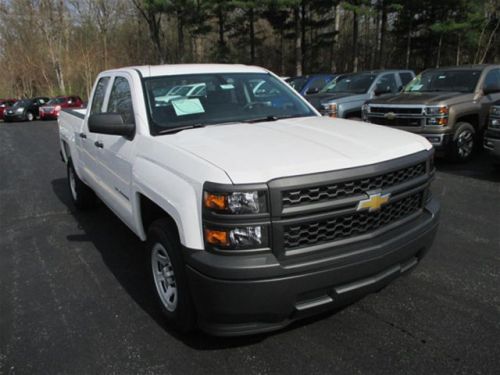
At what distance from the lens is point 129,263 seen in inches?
167

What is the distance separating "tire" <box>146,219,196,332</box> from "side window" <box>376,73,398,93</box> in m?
9.45

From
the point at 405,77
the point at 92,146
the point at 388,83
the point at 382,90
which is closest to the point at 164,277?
the point at 92,146

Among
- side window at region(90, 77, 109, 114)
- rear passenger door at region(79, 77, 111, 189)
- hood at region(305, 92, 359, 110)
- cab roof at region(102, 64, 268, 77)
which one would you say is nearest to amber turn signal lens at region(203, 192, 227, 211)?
cab roof at region(102, 64, 268, 77)

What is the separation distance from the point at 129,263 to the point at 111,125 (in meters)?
1.60

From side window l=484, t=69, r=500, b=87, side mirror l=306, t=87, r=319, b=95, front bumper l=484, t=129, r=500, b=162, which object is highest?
side window l=484, t=69, r=500, b=87

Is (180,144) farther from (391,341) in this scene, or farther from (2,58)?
(2,58)

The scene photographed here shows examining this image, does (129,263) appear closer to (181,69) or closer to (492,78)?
(181,69)

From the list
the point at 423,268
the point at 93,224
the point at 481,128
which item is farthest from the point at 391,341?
the point at 481,128

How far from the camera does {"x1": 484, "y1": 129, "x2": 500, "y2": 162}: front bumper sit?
21.4 ft

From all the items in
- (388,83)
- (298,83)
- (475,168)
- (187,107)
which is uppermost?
(187,107)

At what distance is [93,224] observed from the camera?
5.50 metres

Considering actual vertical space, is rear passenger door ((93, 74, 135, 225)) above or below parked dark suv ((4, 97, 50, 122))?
above

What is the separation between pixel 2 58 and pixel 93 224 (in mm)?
49561

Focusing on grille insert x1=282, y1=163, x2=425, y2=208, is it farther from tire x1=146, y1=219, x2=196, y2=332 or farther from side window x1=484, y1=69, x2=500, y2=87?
side window x1=484, y1=69, x2=500, y2=87
